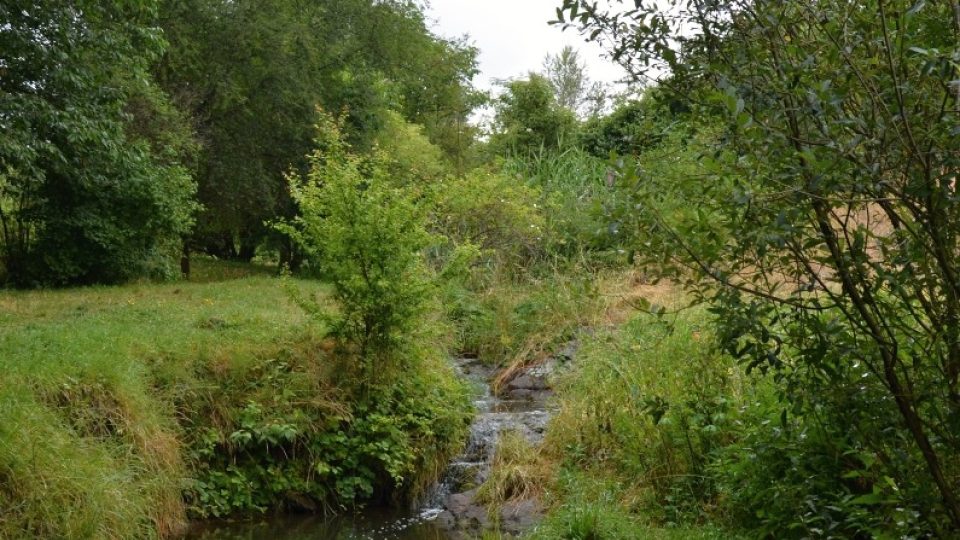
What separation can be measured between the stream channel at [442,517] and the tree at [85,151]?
501 centimetres

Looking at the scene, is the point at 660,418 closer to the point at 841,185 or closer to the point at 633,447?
the point at 633,447

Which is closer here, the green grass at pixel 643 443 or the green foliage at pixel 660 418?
the green grass at pixel 643 443

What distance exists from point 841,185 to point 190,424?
20.2ft

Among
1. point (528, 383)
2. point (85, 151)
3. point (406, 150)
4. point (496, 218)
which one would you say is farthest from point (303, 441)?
point (406, 150)

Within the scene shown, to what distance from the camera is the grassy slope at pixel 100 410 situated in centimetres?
538

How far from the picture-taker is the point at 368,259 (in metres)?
8.07

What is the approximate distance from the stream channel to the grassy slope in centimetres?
78

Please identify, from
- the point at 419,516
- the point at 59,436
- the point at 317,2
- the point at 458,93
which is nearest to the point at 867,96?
the point at 59,436

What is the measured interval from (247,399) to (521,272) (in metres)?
7.95

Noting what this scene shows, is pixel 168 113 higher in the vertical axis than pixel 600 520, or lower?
higher

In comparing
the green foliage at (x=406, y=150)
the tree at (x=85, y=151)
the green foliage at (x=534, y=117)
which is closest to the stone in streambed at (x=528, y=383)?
the tree at (x=85, y=151)

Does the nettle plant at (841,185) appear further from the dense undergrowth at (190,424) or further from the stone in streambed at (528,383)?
the stone in streambed at (528,383)

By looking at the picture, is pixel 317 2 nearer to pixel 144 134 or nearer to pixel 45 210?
pixel 144 134

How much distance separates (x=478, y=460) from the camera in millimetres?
8734
